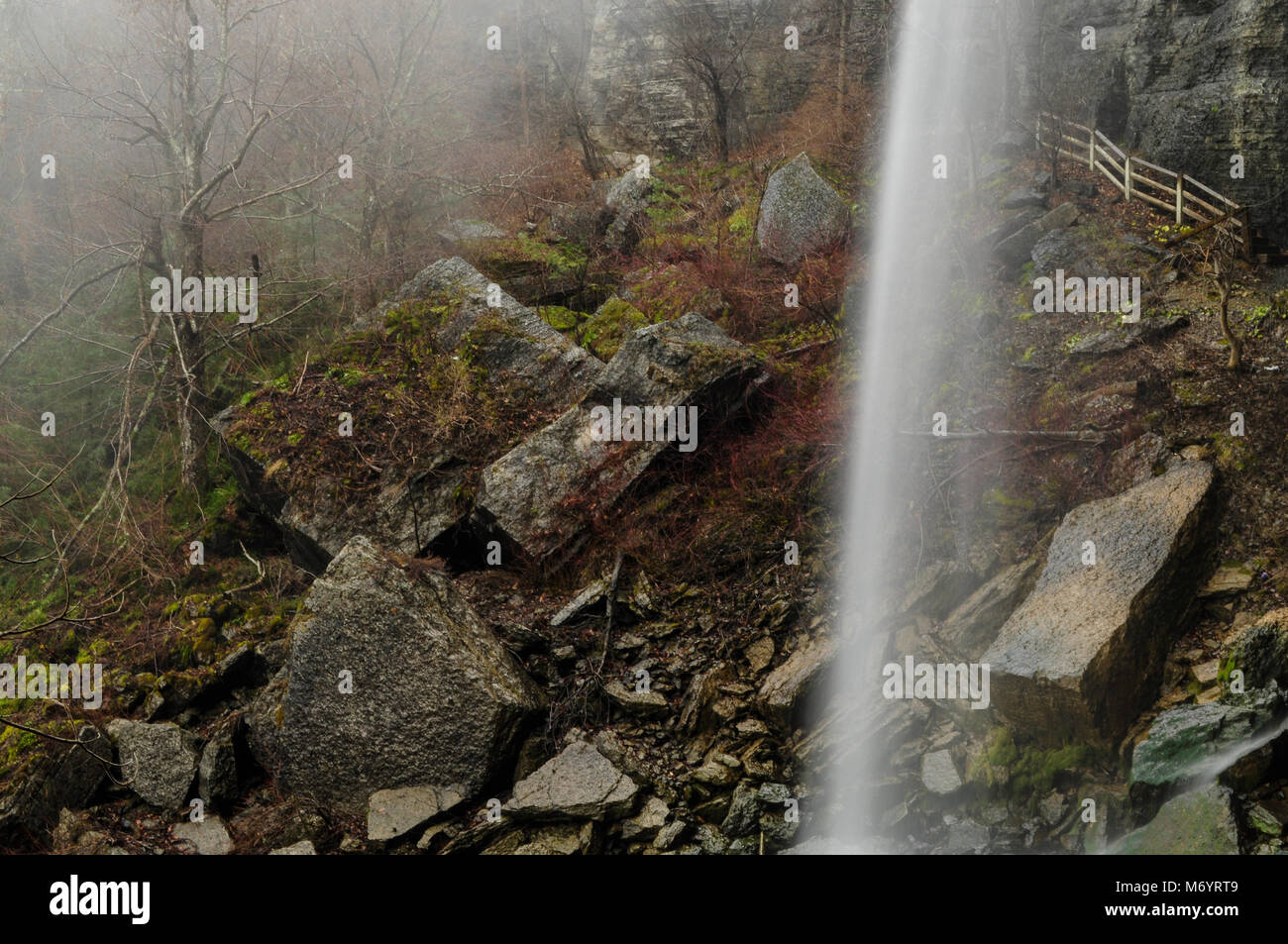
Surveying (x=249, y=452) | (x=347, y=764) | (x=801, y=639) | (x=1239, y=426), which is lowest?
(x=347, y=764)

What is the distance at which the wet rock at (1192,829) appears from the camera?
5527 millimetres

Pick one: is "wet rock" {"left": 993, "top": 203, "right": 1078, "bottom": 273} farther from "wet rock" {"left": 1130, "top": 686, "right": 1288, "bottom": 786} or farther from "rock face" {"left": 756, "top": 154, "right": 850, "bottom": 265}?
"wet rock" {"left": 1130, "top": 686, "right": 1288, "bottom": 786}

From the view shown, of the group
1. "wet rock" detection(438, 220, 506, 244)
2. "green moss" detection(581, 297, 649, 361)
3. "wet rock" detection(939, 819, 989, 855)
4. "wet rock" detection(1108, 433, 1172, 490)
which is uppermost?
"wet rock" detection(438, 220, 506, 244)

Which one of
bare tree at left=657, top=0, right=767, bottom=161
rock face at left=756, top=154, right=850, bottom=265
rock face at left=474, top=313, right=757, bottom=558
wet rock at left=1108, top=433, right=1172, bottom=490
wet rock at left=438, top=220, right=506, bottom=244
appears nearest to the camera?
wet rock at left=1108, top=433, right=1172, bottom=490

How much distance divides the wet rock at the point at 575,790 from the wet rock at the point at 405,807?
0.50 m

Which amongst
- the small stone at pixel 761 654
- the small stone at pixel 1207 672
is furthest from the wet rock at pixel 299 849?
the small stone at pixel 1207 672

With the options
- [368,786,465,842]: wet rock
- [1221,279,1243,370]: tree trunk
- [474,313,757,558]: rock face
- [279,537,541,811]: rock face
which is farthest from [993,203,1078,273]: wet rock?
[368,786,465,842]: wet rock

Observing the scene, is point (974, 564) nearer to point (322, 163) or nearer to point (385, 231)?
point (385, 231)

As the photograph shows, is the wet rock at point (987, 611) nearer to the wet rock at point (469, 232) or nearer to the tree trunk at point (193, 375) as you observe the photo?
the tree trunk at point (193, 375)

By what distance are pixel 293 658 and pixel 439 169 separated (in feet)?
38.1

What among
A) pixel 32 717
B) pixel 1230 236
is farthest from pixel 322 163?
pixel 1230 236

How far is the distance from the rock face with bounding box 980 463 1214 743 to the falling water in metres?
1.20

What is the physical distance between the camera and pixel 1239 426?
26.5 ft

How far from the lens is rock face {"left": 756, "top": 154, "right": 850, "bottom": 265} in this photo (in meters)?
12.5
